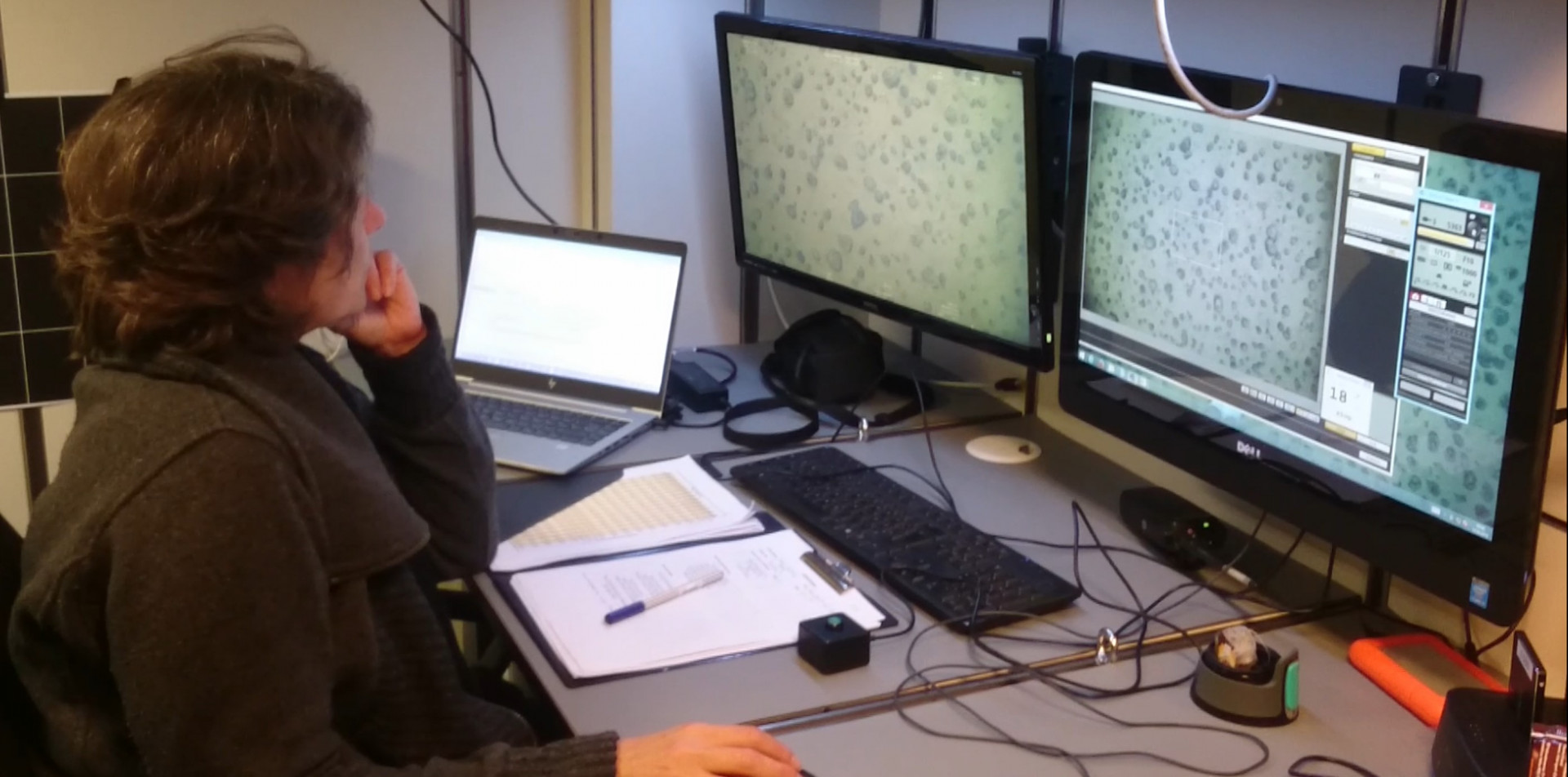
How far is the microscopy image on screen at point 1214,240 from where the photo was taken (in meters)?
1.29

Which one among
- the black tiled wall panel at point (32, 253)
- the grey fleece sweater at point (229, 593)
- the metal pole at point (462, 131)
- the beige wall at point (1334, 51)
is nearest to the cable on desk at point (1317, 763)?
the beige wall at point (1334, 51)

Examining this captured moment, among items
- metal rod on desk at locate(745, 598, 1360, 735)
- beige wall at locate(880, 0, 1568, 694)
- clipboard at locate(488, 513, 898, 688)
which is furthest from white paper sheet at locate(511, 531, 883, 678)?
beige wall at locate(880, 0, 1568, 694)

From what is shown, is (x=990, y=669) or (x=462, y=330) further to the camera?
(x=462, y=330)

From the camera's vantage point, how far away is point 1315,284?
1280 mm

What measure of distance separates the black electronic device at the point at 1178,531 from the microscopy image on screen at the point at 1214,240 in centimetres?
18

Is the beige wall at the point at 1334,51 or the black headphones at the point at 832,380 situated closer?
the beige wall at the point at 1334,51

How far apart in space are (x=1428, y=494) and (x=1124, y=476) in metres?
0.56

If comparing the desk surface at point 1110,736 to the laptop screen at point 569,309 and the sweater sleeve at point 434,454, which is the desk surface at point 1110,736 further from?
the laptop screen at point 569,309

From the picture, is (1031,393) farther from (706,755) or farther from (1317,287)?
(706,755)

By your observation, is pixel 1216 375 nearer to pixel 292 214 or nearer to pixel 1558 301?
pixel 1558 301

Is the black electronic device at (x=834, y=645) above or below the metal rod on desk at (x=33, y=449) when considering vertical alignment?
above

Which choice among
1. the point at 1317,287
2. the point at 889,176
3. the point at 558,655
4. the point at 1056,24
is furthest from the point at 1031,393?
the point at 558,655

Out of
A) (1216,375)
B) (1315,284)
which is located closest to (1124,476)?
(1216,375)

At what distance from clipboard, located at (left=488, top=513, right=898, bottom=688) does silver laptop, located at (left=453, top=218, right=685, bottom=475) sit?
35cm
